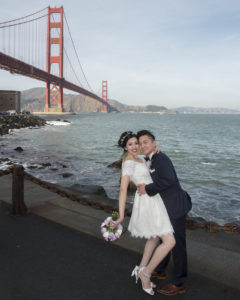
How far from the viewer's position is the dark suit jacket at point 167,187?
7.41 feet

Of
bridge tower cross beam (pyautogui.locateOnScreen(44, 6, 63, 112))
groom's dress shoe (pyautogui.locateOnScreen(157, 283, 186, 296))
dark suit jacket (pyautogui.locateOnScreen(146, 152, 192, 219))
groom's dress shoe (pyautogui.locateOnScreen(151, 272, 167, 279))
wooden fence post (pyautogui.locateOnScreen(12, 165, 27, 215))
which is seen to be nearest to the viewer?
dark suit jacket (pyautogui.locateOnScreen(146, 152, 192, 219))

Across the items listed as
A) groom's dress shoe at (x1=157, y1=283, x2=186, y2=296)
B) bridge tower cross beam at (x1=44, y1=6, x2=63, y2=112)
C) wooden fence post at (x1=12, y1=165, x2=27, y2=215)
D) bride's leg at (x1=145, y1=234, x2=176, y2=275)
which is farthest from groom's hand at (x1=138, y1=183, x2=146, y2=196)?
bridge tower cross beam at (x1=44, y1=6, x2=63, y2=112)

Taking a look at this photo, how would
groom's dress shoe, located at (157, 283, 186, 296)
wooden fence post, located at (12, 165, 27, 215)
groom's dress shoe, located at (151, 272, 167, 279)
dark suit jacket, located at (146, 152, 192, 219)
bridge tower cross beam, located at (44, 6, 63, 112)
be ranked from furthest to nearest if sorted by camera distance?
bridge tower cross beam, located at (44, 6, 63, 112) < wooden fence post, located at (12, 165, 27, 215) < groom's dress shoe, located at (151, 272, 167, 279) < groom's dress shoe, located at (157, 283, 186, 296) < dark suit jacket, located at (146, 152, 192, 219)

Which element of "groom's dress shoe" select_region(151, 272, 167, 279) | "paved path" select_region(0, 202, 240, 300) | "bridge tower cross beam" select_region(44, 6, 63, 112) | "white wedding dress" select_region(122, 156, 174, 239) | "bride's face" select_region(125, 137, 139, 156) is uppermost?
"bridge tower cross beam" select_region(44, 6, 63, 112)

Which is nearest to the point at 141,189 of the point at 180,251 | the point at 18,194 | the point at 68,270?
the point at 180,251

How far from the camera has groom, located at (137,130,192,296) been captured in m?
2.27

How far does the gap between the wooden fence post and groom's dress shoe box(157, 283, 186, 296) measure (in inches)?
101

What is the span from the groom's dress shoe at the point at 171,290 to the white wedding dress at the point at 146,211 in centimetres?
45

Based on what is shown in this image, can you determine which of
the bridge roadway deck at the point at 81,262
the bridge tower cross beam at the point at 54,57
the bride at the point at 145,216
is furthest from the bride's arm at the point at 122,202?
the bridge tower cross beam at the point at 54,57

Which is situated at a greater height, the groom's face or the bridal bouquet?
the groom's face

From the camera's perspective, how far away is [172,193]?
2.35 m

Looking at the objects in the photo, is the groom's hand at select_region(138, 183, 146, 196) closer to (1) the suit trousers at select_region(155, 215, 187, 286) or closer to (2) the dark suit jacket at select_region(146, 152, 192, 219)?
(2) the dark suit jacket at select_region(146, 152, 192, 219)

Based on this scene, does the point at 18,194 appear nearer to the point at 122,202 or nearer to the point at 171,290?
the point at 122,202

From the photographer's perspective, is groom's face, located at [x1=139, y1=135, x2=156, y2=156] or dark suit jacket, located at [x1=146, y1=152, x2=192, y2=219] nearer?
dark suit jacket, located at [x1=146, y1=152, x2=192, y2=219]
